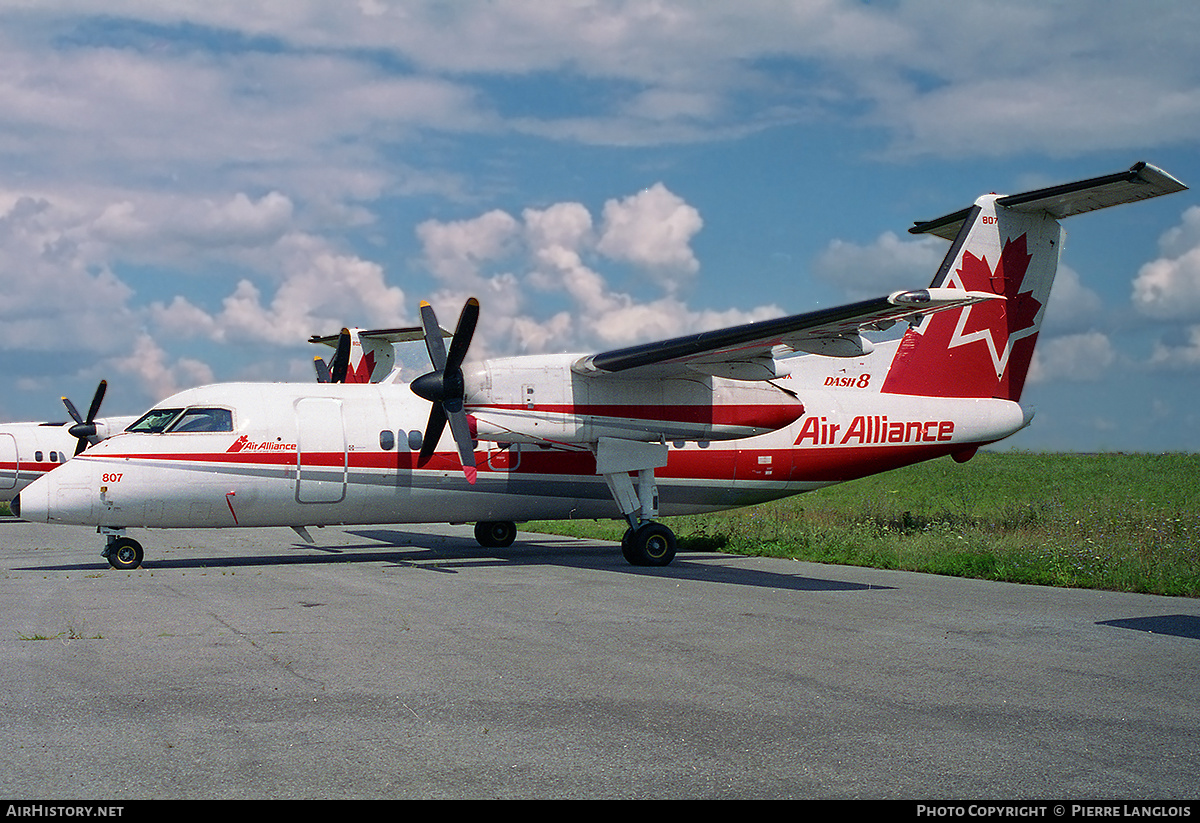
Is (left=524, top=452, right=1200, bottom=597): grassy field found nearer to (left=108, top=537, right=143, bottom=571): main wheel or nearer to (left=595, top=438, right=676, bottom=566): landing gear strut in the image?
(left=595, top=438, right=676, bottom=566): landing gear strut

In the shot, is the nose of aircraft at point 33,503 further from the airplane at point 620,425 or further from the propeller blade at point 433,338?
the propeller blade at point 433,338

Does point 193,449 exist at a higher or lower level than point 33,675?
higher

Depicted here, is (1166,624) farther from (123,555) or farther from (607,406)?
(123,555)

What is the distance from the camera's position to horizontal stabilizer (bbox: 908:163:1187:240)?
16.7 metres

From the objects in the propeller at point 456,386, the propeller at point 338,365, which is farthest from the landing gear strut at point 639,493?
the propeller at point 338,365

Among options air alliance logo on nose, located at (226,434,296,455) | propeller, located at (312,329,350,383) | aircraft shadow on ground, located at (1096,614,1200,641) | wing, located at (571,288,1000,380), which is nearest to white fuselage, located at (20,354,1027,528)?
air alliance logo on nose, located at (226,434,296,455)

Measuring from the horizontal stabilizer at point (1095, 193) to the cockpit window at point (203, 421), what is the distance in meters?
14.9

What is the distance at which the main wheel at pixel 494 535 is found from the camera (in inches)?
863

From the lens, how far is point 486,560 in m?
18.6

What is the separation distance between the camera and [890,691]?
295 inches

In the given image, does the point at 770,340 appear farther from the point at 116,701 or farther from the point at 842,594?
the point at 116,701

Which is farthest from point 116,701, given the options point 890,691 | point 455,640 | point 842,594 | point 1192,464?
point 1192,464

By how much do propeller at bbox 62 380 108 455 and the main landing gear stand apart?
887cm
